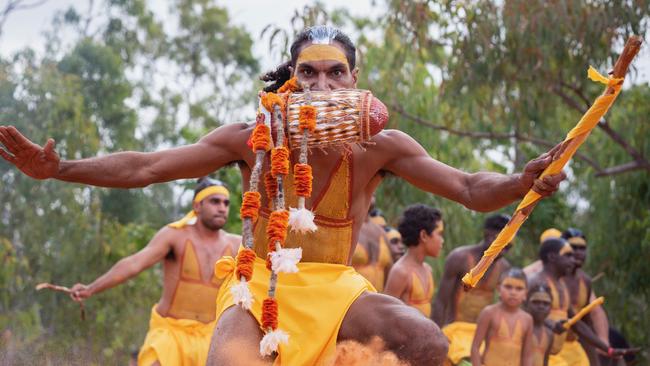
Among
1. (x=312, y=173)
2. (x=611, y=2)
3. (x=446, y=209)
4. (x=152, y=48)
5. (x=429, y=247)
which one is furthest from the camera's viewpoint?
(x=152, y=48)

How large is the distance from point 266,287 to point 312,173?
555mm

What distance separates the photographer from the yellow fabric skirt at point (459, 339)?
10312mm

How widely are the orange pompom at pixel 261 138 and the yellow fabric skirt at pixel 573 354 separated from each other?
25.0 ft

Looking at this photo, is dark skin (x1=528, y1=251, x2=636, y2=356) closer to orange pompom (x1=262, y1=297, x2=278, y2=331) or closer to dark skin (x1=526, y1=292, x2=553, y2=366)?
dark skin (x1=526, y1=292, x2=553, y2=366)

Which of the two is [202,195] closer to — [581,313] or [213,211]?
[213,211]

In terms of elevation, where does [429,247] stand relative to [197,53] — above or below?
below

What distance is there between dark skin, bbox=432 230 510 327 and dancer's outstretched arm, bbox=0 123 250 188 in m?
5.44

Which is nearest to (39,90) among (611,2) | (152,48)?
(611,2)

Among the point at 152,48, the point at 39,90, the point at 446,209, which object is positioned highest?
the point at 152,48

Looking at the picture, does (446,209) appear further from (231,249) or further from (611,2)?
(231,249)

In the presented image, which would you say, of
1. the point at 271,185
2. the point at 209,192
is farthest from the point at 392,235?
the point at 271,185

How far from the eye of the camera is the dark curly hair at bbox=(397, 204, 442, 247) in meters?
10.4

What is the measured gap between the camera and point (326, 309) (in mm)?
4938

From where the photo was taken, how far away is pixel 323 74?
5.25 metres
